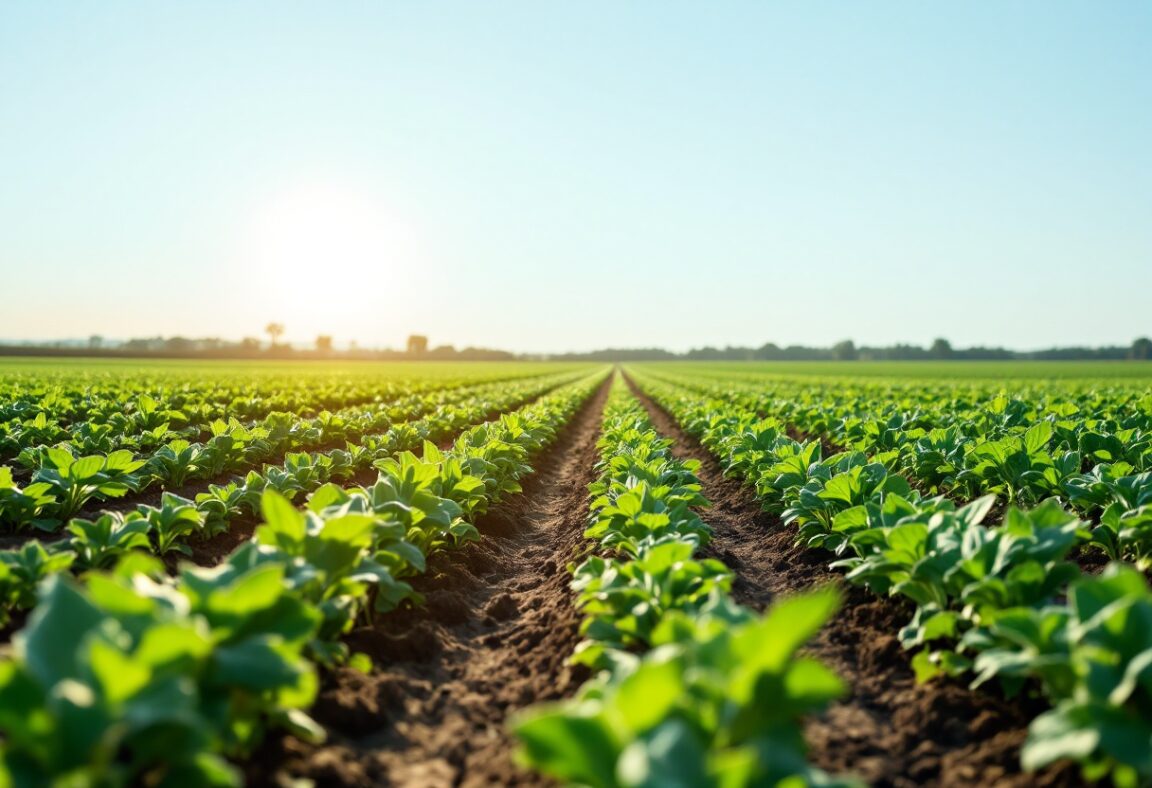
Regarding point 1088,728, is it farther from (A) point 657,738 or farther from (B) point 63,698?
(B) point 63,698

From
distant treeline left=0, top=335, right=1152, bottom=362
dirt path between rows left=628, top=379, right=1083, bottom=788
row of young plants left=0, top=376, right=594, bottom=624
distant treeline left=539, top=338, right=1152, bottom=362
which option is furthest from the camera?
distant treeline left=539, top=338, right=1152, bottom=362

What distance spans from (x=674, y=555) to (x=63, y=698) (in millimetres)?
2659

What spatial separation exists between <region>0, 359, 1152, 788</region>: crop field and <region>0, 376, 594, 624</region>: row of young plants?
0.03m

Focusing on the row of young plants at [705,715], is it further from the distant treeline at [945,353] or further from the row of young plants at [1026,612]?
the distant treeline at [945,353]

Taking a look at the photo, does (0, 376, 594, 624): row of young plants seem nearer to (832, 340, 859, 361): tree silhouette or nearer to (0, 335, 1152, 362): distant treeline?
(0, 335, 1152, 362): distant treeline

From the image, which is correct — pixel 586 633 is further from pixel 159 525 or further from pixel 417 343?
pixel 417 343

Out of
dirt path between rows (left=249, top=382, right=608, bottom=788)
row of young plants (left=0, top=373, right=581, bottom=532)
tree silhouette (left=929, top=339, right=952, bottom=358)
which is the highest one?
tree silhouette (left=929, top=339, right=952, bottom=358)

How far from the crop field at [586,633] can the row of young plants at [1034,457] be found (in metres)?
0.05

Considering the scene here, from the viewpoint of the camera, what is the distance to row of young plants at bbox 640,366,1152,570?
5227mm

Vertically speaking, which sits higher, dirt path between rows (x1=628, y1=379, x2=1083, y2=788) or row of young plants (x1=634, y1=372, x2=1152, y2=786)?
row of young plants (x1=634, y1=372, x2=1152, y2=786)

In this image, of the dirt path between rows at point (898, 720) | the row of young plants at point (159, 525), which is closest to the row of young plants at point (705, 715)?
the dirt path between rows at point (898, 720)

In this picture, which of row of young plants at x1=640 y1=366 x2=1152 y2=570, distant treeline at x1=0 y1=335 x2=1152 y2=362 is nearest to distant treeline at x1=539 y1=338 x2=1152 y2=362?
distant treeline at x1=0 y1=335 x2=1152 y2=362

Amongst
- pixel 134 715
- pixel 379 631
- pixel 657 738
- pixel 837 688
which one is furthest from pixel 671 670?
pixel 379 631

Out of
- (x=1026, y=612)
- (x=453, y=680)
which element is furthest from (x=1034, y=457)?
(x=453, y=680)
